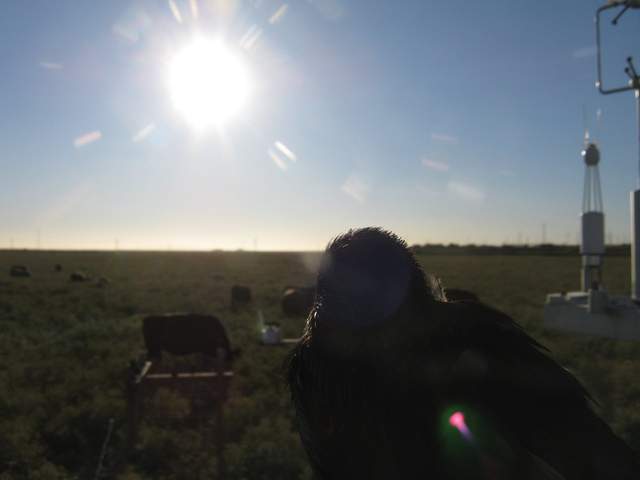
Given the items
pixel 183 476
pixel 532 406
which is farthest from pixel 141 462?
pixel 532 406

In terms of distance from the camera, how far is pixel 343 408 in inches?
57.6

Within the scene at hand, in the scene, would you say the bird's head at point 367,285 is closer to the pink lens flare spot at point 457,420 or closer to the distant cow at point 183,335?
the pink lens flare spot at point 457,420

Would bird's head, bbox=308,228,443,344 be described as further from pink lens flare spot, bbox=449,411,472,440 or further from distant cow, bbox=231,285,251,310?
distant cow, bbox=231,285,251,310

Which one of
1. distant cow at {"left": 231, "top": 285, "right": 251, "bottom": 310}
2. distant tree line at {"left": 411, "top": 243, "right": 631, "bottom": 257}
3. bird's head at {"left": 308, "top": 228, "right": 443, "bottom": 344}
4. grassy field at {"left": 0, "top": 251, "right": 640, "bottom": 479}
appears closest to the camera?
bird's head at {"left": 308, "top": 228, "right": 443, "bottom": 344}

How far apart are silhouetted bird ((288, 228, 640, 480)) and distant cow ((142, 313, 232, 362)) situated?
30.2 ft

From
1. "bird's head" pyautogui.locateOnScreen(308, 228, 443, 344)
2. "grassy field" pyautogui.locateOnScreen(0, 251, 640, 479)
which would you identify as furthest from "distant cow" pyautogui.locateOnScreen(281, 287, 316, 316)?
"bird's head" pyautogui.locateOnScreen(308, 228, 443, 344)

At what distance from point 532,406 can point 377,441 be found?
0.42 metres

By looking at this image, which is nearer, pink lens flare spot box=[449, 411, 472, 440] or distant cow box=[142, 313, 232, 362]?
pink lens flare spot box=[449, 411, 472, 440]

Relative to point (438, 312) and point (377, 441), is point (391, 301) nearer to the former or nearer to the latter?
point (438, 312)

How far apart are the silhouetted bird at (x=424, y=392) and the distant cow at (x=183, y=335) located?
30.2 ft

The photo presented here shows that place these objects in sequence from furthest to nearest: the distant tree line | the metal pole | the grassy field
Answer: the distant tree line, the metal pole, the grassy field

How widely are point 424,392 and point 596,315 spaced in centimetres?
1054

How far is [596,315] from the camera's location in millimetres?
10336

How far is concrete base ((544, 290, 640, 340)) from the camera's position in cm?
987
